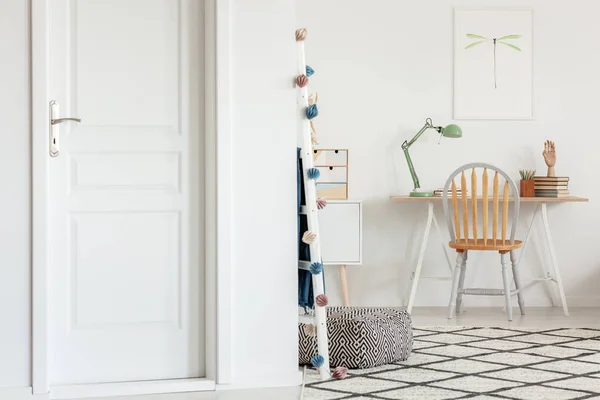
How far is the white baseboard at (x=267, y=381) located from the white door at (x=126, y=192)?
0.55 ft

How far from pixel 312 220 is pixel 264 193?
24cm

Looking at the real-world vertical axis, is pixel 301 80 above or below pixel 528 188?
above

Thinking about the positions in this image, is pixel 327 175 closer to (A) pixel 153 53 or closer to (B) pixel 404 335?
(B) pixel 404 335

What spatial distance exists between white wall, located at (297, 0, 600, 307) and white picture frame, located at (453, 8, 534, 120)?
2.3 inches

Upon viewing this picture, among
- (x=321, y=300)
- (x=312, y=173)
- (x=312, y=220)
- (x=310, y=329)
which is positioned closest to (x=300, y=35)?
(x=312, y=173)

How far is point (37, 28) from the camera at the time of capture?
2.95m

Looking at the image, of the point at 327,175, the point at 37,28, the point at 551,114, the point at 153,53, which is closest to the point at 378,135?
the point at 327,175

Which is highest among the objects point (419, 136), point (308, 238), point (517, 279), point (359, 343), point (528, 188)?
point (419, 136)

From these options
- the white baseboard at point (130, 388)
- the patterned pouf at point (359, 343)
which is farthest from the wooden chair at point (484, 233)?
the white baseboard at point (130, 388)

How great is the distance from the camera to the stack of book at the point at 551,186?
516 cm

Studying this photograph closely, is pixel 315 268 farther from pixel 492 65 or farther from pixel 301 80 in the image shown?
pixel 492 65

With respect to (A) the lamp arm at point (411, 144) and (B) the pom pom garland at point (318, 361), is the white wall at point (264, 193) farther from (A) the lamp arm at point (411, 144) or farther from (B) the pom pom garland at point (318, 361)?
(A) the lamp arm at point (411, 144)

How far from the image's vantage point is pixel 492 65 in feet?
17.9

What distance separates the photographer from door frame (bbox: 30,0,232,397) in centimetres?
294
